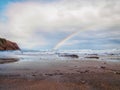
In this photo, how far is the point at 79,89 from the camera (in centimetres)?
728

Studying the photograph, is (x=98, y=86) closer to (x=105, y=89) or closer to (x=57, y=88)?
(x=105, y=89)

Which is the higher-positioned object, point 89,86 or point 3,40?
point 3,40

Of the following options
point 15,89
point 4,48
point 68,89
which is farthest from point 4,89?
point 4,48

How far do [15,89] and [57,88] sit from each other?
1.66m

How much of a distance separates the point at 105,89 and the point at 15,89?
3.52 m

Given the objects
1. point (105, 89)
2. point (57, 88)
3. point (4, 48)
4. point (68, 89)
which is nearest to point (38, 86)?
point (57, 88)

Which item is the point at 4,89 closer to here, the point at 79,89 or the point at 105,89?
the point at 79,89

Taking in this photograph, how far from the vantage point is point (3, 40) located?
121000 mm

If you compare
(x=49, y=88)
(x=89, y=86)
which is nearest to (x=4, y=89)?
(x=49, y=88)

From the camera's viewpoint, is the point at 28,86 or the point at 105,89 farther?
the point at 28,86

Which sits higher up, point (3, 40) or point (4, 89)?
point (3, 40)

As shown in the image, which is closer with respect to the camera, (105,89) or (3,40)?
(105,89)

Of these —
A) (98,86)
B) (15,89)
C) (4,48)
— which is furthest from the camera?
Result: (4,48)

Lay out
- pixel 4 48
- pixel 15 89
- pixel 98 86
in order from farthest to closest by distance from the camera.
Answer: pixel 4 48, pixel 98 86, pixel 15 89
